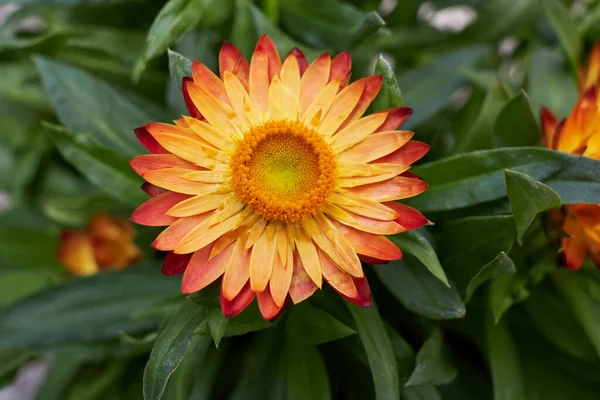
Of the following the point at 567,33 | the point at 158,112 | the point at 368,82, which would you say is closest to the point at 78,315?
the point at 158,112

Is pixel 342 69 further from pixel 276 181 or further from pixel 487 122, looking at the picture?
pixel 487 122

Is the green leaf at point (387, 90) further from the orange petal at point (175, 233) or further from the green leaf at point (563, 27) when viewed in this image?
the green leaf at point (563, 27)

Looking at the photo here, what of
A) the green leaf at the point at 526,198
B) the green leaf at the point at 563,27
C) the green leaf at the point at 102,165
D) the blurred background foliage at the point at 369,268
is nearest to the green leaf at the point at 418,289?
the blurred background foliage at the point at 369,268

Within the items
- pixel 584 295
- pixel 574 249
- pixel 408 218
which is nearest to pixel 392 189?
pixel 408 218

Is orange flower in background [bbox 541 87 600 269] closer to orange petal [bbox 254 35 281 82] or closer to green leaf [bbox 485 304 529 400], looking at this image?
green leaf [bbox 485 304 529 400]

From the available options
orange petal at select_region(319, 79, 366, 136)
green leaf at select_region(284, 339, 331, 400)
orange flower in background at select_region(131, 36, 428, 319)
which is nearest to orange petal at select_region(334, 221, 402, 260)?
orange flower in background at select_region(131, 36, 428, 319)

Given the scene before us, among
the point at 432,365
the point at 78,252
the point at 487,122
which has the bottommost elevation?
the point at 78,252

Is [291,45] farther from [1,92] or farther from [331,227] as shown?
[1,92]
